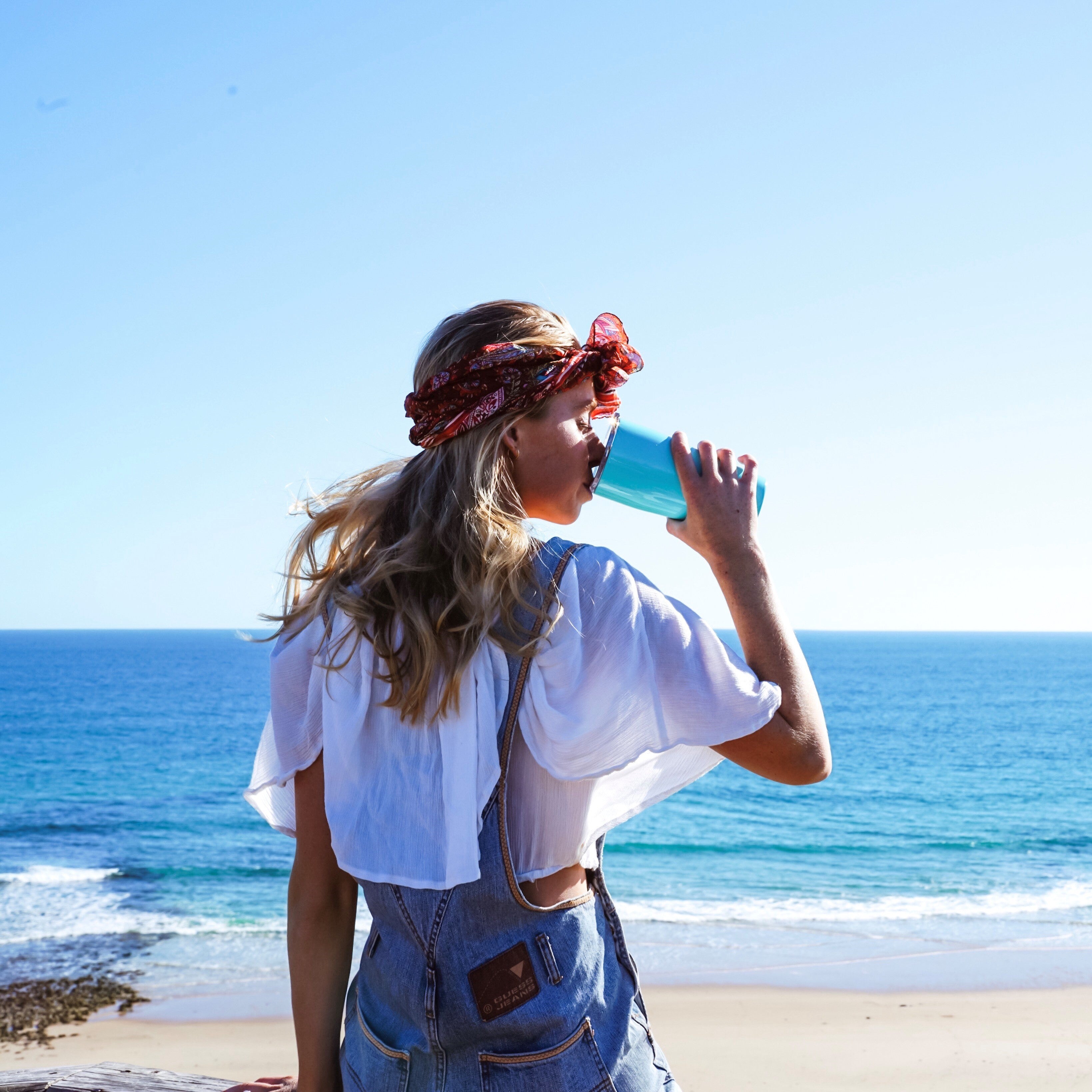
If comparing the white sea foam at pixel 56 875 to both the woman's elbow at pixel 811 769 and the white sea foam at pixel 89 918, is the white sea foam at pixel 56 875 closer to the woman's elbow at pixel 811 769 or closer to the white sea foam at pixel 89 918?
the white sea foam at pixel 89 918

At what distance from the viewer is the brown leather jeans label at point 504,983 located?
1.18m

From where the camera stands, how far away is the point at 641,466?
1.54 m

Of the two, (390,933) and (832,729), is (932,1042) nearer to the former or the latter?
(390,933)

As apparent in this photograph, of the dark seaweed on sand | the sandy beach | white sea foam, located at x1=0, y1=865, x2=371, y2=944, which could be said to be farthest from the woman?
white sea foam, located at x1=0, y1=865, x2=371, y2=944

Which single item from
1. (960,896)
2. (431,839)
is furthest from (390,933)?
(960,896)

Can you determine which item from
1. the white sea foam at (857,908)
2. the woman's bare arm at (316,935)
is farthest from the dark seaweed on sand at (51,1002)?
the woman's bare arm at (316,935)

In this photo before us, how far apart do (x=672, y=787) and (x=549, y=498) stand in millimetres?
473

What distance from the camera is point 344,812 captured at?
4.37 feet

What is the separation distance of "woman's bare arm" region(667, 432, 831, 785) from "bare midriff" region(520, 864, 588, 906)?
0.83 feet

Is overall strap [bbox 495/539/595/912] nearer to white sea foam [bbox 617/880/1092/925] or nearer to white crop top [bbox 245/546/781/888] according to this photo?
white crop top [bbox 245/546/781/888]

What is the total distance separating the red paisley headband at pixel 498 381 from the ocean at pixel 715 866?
53cm

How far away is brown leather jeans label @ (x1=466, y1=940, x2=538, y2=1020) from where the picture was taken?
46.6 inches

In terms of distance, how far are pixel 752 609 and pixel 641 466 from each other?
31 cm

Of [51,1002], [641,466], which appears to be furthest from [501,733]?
[51,1002]
